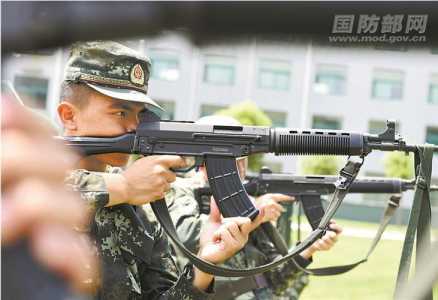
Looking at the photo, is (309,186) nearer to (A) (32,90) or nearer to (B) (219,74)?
(A) (32,90)

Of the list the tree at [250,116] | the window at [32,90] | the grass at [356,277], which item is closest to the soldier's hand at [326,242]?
the grass at [356,277]

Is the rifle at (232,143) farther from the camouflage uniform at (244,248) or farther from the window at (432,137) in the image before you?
the camouflage uniform at (244,248)

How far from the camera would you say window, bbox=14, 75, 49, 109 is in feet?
2.12

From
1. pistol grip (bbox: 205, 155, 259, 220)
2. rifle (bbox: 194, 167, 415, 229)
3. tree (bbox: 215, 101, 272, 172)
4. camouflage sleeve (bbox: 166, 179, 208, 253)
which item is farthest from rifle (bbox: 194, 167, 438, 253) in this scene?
tree (bbox: 215, 101, 272, 172)

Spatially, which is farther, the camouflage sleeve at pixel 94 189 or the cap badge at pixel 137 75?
the cap badge at pixel 137 75

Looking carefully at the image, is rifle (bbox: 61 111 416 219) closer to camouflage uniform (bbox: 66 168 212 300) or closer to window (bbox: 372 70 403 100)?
camouflage uniform (bbox: 66 168 212 300)

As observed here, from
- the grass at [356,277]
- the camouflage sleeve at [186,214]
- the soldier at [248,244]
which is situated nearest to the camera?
the camouflage sleeve at [186,214]

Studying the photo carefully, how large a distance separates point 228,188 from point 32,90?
3.51ft

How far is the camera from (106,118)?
1.54m

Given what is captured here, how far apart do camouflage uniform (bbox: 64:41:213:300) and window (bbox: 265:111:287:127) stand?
15.1 m

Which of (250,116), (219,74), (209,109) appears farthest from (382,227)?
(209,109)

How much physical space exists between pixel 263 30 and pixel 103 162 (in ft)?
2.66

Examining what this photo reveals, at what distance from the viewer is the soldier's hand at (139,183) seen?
1376mm

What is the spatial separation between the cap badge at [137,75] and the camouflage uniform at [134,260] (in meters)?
0.28
